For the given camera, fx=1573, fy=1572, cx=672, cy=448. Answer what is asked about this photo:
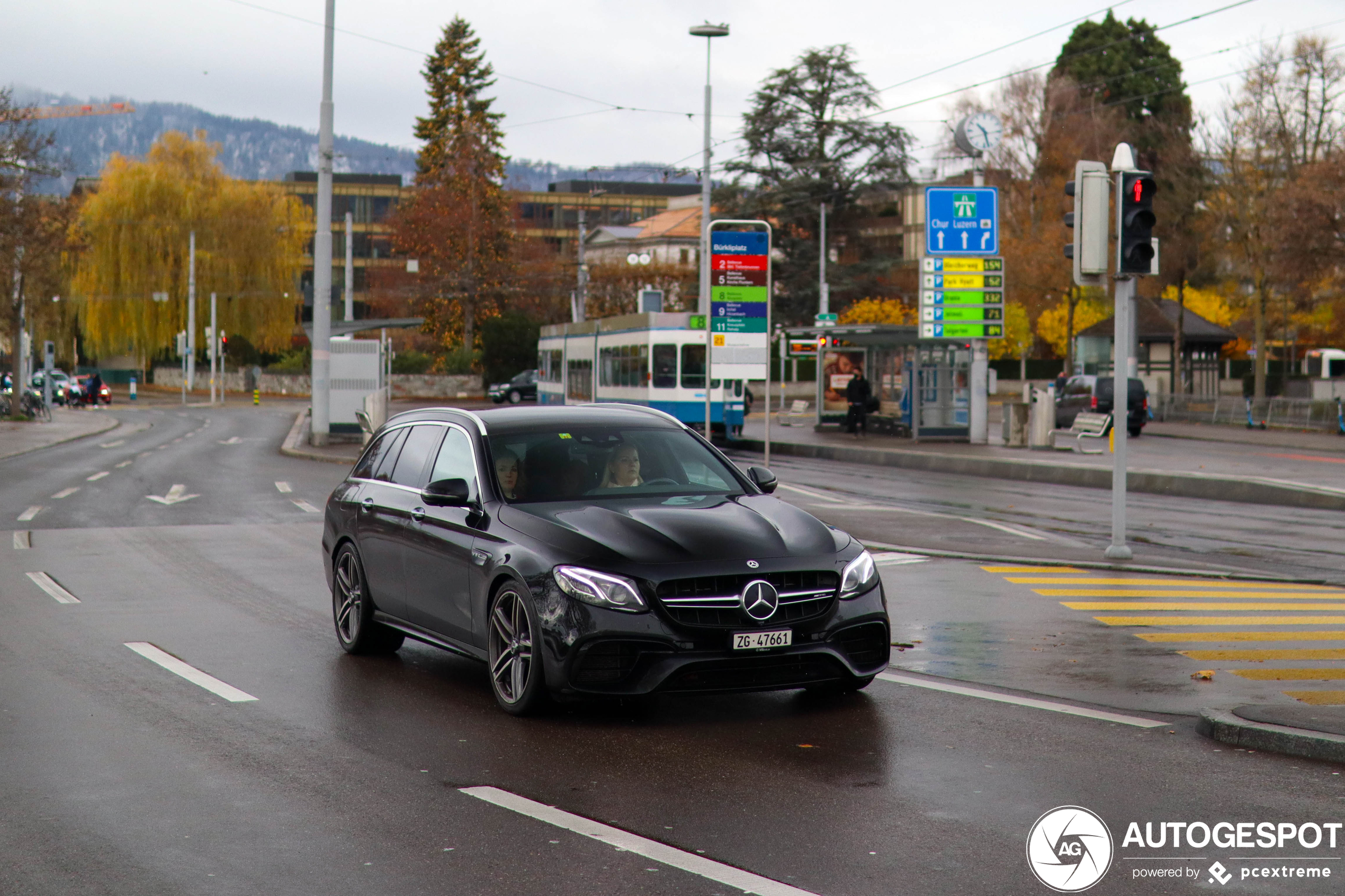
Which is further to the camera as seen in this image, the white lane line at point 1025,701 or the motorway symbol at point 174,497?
the motorway symbol at point 174,497

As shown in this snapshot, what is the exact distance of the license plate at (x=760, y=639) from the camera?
7.26 meters

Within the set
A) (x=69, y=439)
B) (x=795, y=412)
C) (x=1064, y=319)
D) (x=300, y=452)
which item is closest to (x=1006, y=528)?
(x=300, y=452)

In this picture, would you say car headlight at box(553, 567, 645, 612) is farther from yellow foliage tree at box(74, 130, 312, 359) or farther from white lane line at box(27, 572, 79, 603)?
yellow foliage tree at box(74, 130, 312, 359)

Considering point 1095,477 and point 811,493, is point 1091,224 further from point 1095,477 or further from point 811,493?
point 1095,477

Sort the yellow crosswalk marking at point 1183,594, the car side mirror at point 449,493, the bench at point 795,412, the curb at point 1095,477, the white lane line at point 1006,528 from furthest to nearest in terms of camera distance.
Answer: the bench at point 795,412
the curb at point 1095,477
the white lane line at point 1006,528
the yellow crosswalk marking at point 1183,594
the car side mirror at point 449,493

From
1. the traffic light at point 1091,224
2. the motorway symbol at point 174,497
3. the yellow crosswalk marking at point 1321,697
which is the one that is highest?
the traffic light at point 1091,224

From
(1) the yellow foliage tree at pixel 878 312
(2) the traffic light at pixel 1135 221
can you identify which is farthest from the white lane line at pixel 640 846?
(1) the yellow foliage tree at pixel 878 312

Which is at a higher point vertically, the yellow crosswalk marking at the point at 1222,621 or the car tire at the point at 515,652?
the car tire at the point at 515,652

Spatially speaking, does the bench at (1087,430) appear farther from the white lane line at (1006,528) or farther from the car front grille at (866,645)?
the car front grille at (866,645)

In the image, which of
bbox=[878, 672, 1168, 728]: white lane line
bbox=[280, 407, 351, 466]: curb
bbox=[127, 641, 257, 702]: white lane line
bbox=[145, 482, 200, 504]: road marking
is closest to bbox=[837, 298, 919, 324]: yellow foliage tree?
bbox=[280, 407, 351, 466]: curb

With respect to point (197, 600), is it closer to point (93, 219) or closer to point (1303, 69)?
point (1303, 69)

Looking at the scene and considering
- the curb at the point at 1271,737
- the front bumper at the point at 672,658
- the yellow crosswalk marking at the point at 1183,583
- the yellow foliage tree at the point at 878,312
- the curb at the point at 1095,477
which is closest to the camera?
the curb at the point at 1271,737

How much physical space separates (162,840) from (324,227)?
96.8 ft

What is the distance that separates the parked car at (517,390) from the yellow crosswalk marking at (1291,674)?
213 feet
